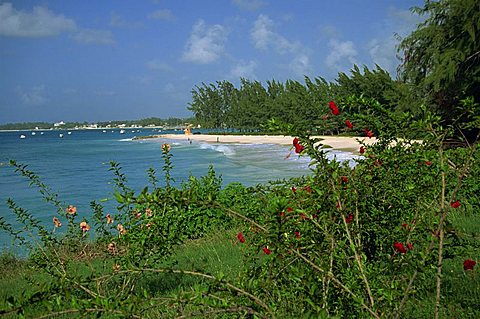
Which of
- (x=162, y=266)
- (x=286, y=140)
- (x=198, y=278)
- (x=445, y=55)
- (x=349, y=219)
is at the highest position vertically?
(x=445, y=55)

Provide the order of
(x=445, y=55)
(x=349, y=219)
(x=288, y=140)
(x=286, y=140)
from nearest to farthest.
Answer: (x=349, y=219) < (x=445, y=55) < (x=288, y=140) < (x=286, y=140)

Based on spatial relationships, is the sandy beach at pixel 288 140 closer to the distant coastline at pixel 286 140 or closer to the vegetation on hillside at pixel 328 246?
the distant coastline at pixel 286 140

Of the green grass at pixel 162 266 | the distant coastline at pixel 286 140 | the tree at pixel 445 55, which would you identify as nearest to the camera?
the green grass at pixel 162 266

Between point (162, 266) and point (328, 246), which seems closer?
point (328, 246)

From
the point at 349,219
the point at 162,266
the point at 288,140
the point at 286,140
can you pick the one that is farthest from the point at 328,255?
the point at 286,140

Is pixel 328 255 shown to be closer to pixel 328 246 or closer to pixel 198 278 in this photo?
pixel 328 246

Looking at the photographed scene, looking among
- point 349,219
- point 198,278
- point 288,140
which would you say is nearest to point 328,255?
point 349,219

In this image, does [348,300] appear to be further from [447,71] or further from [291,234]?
[447,71]

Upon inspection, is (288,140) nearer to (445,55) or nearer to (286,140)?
(286,140)

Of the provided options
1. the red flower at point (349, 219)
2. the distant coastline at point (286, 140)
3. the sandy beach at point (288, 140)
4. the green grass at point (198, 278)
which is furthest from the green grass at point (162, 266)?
the sandy beach at point (288, 140)

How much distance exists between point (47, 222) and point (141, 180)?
1187cm

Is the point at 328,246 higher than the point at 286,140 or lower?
higher

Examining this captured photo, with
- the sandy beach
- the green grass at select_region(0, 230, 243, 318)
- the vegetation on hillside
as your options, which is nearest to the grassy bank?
the vegetation on hillside

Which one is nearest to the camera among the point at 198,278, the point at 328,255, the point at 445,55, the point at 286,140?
the point at 328,255
